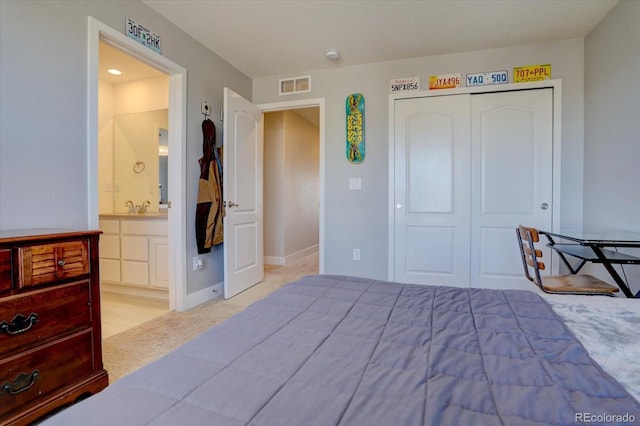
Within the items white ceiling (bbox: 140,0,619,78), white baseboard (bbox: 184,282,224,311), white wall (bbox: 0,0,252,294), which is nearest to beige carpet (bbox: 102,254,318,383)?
white baseboard (bbox: 184,282,224,311)

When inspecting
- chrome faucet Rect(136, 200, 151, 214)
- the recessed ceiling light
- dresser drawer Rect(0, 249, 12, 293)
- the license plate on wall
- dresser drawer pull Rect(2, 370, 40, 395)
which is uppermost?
the recessed ceiling light

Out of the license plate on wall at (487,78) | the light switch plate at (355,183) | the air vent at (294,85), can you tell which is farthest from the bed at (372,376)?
the air vent at (294,85)

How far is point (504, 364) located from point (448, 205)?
8.90ft

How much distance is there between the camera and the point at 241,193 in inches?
131

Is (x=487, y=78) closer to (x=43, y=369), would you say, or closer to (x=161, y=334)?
(x=161, y=334)

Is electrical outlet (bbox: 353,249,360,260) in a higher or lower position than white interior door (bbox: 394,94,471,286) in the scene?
lower

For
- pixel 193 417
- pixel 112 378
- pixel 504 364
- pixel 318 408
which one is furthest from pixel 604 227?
pixel 112 378

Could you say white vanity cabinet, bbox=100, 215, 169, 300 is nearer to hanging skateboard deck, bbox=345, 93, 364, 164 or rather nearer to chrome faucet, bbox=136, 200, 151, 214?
chrome faucet, bbox=136, 200, 151, 214

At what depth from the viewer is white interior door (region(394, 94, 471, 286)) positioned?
323cm

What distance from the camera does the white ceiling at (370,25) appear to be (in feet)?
Answer: 7.93

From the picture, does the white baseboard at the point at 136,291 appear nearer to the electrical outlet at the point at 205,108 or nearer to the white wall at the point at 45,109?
the white wall at the point at 45,109

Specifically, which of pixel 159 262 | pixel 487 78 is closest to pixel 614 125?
pixel 487 78

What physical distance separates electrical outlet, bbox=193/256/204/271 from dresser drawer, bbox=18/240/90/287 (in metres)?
1.43

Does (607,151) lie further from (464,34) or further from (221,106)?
(221,106)
